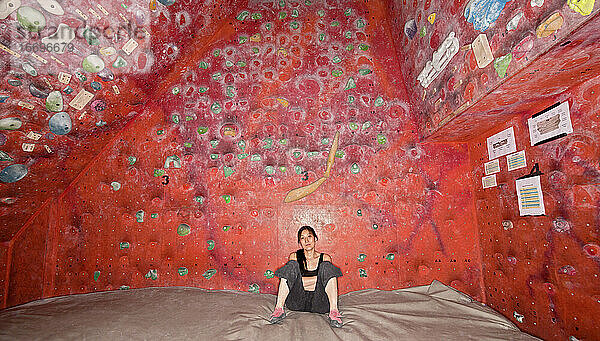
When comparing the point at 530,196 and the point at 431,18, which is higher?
the point at 431,18

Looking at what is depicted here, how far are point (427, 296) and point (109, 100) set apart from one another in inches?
127

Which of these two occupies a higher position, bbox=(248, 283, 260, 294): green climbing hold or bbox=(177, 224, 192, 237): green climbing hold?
bbox=(177, 224, 192, 237): green climbing hold

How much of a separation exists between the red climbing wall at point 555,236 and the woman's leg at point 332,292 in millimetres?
1454

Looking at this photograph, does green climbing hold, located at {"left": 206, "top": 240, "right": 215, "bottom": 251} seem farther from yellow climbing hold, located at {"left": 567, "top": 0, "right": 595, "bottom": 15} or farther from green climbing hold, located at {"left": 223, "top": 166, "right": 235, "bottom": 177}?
yellow climbing hold, located at {"left": 567, "top": 0, "right": 595, "bottom": 15}

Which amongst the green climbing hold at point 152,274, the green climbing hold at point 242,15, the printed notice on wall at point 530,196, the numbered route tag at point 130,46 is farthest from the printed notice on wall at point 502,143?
the green climbing hold at point 152,274

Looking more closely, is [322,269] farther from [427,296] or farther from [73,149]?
[73,149]

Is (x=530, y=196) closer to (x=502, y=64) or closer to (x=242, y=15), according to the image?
(x=502, y=64)

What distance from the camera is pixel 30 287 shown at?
3.00 meters

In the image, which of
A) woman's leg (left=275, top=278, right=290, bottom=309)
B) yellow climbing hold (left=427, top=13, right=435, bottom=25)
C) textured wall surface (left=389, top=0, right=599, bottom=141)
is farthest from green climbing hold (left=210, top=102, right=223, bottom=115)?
yellow climbing hold (left=427, top=13, right=435, bottom=25)

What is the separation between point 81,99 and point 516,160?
3582mm

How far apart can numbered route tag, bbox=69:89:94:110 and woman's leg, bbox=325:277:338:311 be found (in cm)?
251

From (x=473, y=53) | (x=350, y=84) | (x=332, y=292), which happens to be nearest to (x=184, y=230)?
(x=332, y=292)

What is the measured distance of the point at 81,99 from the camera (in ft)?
8.82

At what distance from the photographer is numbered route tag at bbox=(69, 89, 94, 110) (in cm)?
264
